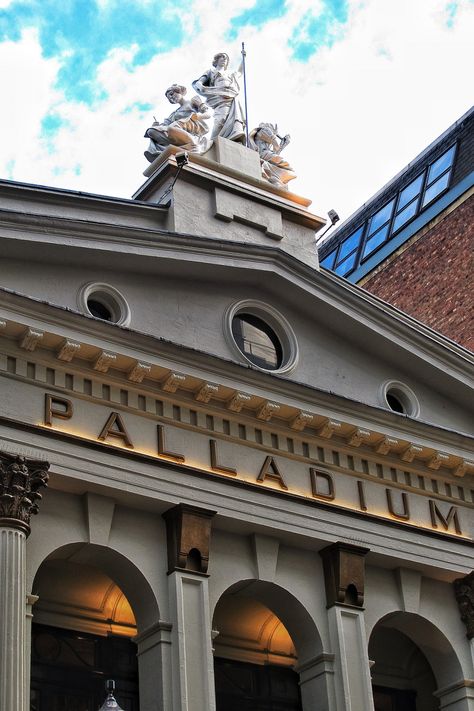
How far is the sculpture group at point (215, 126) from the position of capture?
27.8m

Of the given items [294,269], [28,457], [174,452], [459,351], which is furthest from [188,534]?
[459,351]

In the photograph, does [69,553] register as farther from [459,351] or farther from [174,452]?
[459,351]

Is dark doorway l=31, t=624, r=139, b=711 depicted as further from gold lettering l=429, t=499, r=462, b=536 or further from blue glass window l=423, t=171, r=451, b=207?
blue glass window l=423, t=171, r=451, b=207

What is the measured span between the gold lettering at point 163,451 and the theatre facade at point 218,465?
0.03 meters

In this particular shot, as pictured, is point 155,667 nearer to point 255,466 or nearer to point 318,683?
point 318,683

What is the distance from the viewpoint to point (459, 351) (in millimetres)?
28609

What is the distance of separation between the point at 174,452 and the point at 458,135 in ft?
72.5

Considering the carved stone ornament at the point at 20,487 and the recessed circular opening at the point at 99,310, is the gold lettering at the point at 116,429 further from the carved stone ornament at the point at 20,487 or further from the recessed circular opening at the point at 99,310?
the recessed circular opening at the point at 99,310

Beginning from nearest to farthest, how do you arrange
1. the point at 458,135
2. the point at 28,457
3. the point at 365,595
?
the point at 28,457, the point at 365,595, the point at 458,135

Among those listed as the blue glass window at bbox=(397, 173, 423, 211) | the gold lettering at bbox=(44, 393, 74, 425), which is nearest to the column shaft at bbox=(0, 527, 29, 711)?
the gold lettering at bbox=(44, 393, 74, 425)

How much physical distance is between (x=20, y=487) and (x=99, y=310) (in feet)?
13.5

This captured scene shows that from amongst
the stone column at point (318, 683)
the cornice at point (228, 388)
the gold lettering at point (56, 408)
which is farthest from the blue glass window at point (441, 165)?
the gold lettering at point (56, 408)

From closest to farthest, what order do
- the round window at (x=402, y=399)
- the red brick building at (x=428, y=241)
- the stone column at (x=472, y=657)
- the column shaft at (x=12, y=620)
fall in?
the column shaft at (x=12, y=620) < the stone column at (x=472, y=657) < the round window at (x=402, y=399) < the red brick building at (x=428, y=241)

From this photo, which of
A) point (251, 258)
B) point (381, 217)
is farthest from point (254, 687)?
point (381, 217)
